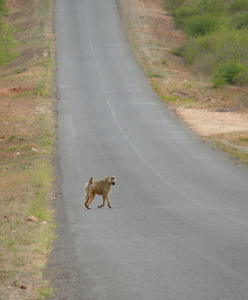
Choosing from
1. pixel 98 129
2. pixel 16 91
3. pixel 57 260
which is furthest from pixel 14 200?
pixel 16 91

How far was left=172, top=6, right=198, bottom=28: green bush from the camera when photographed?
69.1 m

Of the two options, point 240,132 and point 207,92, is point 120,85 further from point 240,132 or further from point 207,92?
point 240,132

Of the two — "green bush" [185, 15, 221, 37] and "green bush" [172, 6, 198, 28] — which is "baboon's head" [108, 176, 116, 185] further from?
"green bush" [172, 6, 198, 28]

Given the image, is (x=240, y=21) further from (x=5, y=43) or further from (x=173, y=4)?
(x=5, y=43)

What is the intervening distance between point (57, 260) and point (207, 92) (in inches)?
1339

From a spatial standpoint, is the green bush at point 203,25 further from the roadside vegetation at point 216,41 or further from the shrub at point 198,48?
the shrub at point 198,48

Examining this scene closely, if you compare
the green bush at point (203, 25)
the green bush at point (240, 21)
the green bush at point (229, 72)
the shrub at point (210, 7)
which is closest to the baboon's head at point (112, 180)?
the green bush at point (229, 72)

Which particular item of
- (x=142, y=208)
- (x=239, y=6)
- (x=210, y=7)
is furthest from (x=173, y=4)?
(x=142, y=208)

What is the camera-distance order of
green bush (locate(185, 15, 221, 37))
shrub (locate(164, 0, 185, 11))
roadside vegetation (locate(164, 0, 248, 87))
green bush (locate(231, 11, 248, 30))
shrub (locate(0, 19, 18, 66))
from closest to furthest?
A: 1. roadside vegetation (locate(164, 0, 248, 87))
2. shrub (locate(0, 19, 18, 66))
3. green bush (locate(185, 15, 221, 37))
4. green bush (locate(231, 11, 248, 30))
5. shrub (locate(164, 0, 185, 11))

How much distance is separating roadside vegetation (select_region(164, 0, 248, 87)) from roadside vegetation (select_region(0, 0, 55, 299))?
13.3 m

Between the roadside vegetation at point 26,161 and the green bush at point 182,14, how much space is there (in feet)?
51.3

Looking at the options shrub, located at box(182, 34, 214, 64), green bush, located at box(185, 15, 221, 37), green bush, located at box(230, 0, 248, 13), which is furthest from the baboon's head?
green bush, located at box(230, 0, 248, 13)

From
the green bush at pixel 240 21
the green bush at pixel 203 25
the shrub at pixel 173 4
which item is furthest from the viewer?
the shrub at pixel 173 4

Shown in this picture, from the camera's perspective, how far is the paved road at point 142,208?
28.2 ft
